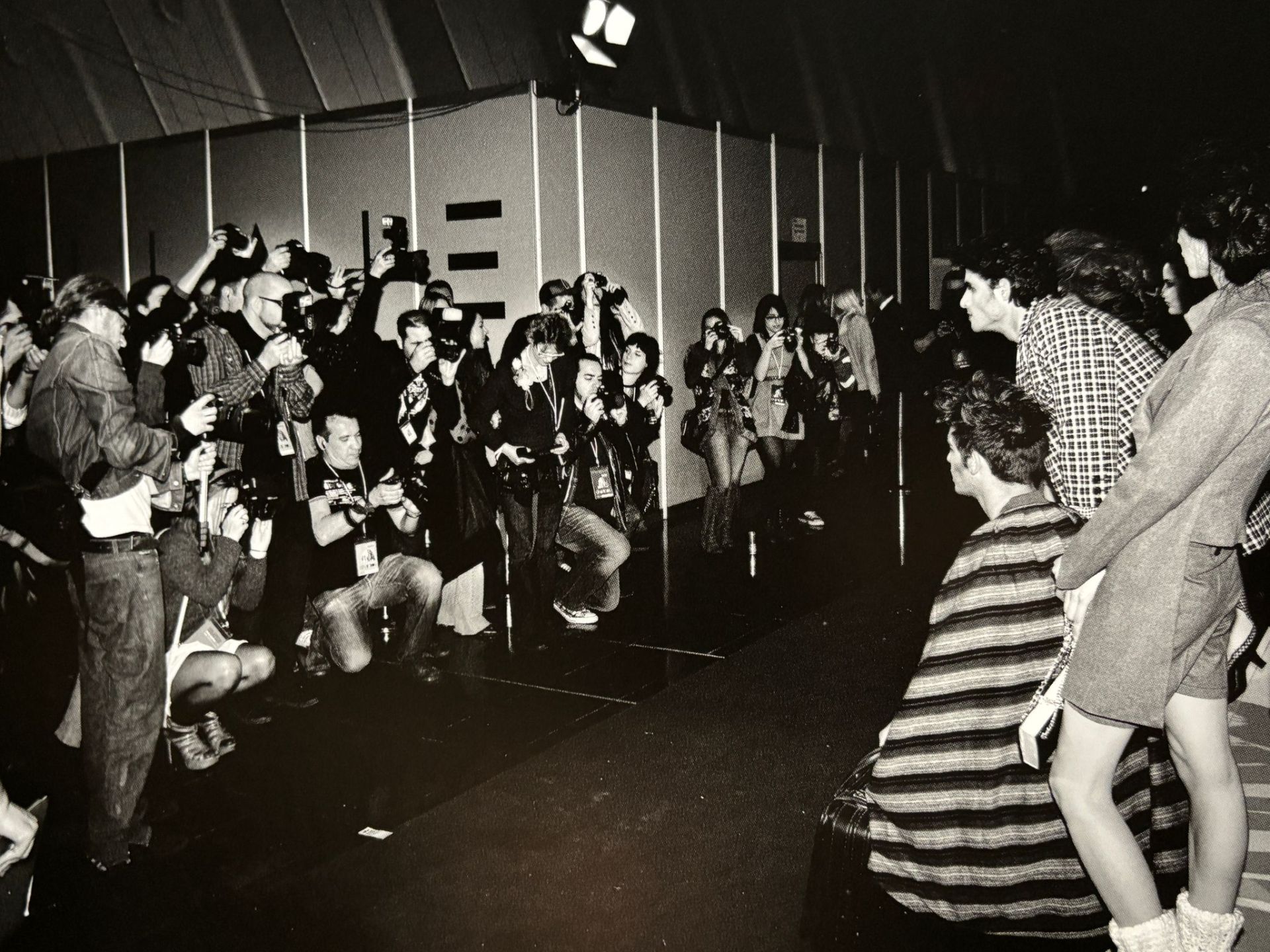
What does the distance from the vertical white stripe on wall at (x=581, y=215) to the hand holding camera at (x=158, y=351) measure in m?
3.82

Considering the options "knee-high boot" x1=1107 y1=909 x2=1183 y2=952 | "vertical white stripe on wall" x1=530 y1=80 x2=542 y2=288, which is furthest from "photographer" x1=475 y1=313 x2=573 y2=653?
"knee-high boot" x1=1107 y1=909 x2=1183 y2=952

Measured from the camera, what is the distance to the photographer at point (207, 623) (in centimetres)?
360

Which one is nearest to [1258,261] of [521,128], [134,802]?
[134,802]

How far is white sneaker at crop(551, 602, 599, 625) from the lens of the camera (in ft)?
18.4

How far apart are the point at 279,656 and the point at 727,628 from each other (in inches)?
83.6

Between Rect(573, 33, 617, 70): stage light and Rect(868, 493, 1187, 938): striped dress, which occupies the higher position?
Rect(573, 33, 617, 70): stage light

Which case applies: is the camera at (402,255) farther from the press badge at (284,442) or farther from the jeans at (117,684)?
the jeans at (117,684)

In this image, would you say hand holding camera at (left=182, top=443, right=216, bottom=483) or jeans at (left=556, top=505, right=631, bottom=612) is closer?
hand holding camera at (left=182, top=443, right=216, bottom=483)

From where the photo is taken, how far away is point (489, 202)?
770 cm

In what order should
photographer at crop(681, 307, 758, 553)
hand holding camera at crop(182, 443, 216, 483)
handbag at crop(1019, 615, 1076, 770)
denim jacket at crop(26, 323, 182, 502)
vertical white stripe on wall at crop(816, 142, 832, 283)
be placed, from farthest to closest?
vertical white stripe on wall at crop(816, 142, 832, 283) < photographer at crop(681, 307, 758, 553) < hand holding camera at crop(182, 443, 216, 483) < denim jacket at crop(26, 323, 182, 502) < handbag at crop(1019, 615, 1076, 770)

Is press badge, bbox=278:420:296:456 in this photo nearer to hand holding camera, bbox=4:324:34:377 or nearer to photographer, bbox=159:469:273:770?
photographer, bbox=159:469:273:770

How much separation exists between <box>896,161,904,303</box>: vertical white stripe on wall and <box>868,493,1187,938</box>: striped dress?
35.6 ft

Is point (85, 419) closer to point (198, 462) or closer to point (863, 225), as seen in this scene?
point (198, 462)

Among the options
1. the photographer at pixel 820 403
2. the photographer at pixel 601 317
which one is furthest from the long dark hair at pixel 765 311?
the photographer at pixel 601 317
